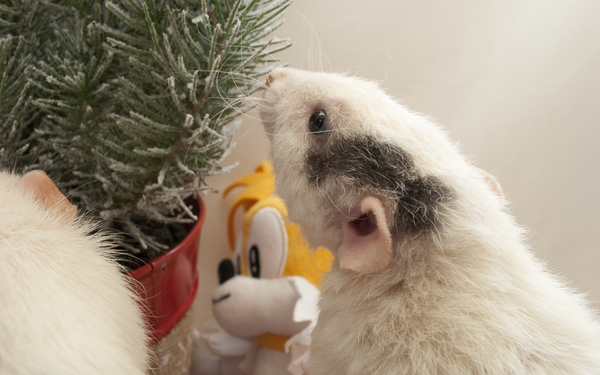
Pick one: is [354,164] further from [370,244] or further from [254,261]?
[254,261]

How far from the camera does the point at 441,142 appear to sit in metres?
0.55

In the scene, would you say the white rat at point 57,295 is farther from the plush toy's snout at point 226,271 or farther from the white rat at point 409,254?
the plush toy's snout at point 226,271

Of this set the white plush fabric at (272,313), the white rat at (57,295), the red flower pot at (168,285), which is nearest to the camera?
the white rat at (57,295)

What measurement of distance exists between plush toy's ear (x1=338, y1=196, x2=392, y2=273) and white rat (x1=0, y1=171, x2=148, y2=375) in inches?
10.6

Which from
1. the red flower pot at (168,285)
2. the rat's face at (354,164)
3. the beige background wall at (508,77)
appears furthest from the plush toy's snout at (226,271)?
the rat's face at (354,164)

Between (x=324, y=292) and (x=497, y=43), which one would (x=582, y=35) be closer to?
(x=497, y=43)

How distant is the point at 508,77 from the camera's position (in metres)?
0.91

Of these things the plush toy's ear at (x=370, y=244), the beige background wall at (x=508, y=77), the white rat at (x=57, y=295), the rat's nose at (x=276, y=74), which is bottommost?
the white rat at (x=57, y=295)

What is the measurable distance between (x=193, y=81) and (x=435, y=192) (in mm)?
340

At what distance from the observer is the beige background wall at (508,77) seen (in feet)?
2.82

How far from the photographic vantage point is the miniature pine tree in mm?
542

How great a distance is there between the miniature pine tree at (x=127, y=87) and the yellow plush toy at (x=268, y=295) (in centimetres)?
26

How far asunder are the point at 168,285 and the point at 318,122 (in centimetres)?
36

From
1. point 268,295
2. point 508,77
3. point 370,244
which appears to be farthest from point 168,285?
point 508,77
